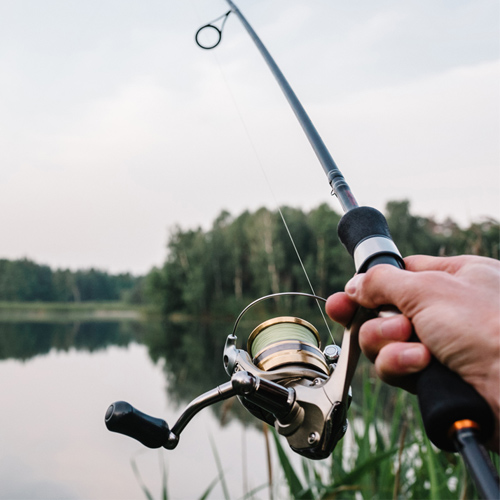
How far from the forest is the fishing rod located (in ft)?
62.5

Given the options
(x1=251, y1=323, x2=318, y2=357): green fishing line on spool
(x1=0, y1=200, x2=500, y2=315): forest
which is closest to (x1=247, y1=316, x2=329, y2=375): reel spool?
(x1=251, y1=323, x2=318, y2=357): green fishing line on spool

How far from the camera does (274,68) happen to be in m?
1.63

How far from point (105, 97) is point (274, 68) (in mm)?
8122

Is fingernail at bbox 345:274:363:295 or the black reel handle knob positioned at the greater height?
fingernail at bbox 345:274:363:295

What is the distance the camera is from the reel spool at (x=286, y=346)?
3.34 ft

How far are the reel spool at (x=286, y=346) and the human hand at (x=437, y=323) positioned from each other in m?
0.23

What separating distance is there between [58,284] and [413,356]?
42.0m

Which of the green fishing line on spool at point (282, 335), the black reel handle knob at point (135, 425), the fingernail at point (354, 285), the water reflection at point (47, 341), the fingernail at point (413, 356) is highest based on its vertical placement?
the water reflection at point (47, 341)

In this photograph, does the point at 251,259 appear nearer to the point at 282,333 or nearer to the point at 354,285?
the point at 282,333

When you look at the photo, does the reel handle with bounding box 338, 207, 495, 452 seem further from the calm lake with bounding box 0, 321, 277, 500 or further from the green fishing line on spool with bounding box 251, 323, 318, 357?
the calm lake with bounding box 0, 321, 277, 500

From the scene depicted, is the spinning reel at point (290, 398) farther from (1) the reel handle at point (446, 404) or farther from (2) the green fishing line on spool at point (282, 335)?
(1) the reel handle at point (446, 404)

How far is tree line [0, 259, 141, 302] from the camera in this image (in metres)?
33.8

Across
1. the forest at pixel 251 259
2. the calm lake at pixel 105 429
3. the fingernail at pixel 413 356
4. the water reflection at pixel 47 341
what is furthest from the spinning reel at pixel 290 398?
the forest at pixel 251 259

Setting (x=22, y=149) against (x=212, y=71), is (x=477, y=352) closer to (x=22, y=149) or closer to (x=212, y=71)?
(x=212, y=71)
